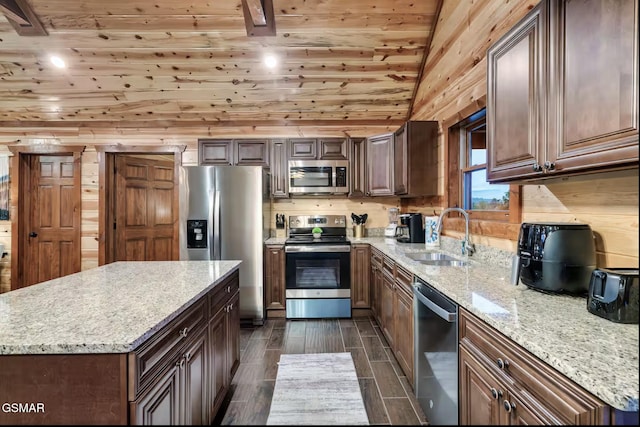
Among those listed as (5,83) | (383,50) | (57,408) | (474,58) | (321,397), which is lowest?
(57,408)

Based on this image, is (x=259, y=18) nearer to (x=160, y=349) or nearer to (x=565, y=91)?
(x=565, y=91)

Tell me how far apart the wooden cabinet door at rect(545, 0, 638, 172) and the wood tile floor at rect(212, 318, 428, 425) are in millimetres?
1452

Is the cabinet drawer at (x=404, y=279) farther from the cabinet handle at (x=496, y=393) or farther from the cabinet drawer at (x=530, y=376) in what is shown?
the cabinet handle at (x=496, y=393)

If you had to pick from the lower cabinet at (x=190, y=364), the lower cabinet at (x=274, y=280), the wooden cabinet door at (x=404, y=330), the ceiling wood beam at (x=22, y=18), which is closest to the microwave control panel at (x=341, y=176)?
the lower cabinet at (x=274, y=280)

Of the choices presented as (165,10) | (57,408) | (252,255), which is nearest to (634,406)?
(57,408)

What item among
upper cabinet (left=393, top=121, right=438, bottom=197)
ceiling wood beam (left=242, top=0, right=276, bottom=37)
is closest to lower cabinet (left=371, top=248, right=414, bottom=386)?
upper cabinet (left=393, top=121, right=438, bottom=197)

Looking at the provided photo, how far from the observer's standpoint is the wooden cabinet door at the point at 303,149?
3.88 m

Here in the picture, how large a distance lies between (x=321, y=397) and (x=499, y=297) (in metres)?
1.13

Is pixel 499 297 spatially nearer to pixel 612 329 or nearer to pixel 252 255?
pixel 612 329

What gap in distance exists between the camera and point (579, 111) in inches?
43.4

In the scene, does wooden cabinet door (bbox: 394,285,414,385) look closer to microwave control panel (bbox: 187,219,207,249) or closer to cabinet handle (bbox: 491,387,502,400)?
cabinet handle (bbox: 491,387,502,400)

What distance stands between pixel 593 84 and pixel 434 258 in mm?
1837

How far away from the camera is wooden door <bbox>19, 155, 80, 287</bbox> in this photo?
13.4 ft

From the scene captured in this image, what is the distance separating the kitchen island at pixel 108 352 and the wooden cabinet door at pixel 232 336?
0.97 ft
